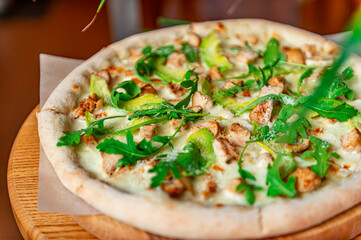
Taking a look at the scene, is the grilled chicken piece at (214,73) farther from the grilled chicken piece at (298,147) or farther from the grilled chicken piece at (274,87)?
the grilled chicken piece at (298,147)

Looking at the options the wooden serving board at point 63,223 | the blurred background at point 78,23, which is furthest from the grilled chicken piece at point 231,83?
the blurred background at point 78,23

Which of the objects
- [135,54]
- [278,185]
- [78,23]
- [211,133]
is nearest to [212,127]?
[211,133]

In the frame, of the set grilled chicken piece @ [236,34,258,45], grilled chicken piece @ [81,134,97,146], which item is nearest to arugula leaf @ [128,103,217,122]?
grilled chicken piece @ [81,134,97,146]

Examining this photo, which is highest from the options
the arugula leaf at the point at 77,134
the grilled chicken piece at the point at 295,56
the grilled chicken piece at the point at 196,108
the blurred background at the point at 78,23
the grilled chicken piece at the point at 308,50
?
the arugula leaf at the point at 77,134

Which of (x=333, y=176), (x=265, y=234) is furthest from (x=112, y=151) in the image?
(x=333, y=176)

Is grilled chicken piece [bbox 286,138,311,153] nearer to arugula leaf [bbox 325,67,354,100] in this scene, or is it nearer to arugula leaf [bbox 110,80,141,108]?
arugula leaf [bbox 325,67,354,100]

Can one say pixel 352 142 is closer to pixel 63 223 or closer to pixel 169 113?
pixel 169 113
